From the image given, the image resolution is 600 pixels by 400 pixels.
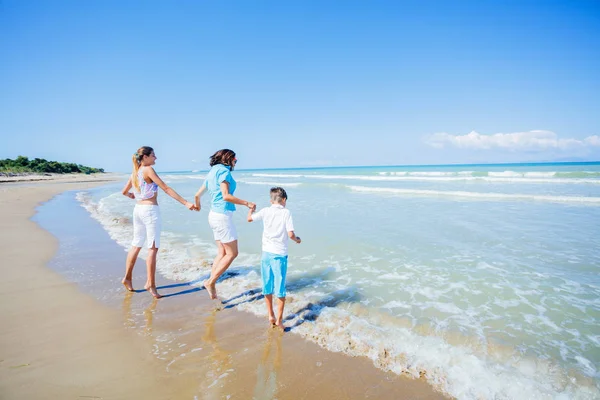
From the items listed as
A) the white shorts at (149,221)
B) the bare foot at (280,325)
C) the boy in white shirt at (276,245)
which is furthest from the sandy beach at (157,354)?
the white shorts at (149,221)

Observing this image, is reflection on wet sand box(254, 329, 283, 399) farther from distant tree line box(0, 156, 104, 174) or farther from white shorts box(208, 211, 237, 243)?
distant tree line box(0, 156, 104, 174)

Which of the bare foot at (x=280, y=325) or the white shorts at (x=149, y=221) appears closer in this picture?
the bare foot at (x=280, y=325)

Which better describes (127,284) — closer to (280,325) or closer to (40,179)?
(280,325)

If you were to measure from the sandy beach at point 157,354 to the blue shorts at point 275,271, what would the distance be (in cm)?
49

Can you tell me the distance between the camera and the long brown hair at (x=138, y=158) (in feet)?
14.1

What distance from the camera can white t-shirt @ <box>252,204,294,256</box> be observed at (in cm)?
353

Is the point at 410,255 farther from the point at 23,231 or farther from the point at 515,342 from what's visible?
the point at 23,231

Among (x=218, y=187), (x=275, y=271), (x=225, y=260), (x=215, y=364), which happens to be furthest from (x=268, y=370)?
(x=218, y=187)

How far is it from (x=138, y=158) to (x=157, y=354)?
2702 millimetres

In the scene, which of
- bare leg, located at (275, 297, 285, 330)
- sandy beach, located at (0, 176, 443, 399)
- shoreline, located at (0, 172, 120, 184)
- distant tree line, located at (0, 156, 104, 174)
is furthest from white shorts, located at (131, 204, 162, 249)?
distant tree line, located at (0, 156, 104, 174)

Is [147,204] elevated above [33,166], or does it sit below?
below

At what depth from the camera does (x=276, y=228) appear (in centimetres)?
354

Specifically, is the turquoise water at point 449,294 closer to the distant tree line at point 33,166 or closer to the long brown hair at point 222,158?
the long brown hair at point 222,158

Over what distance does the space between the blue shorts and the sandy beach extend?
1.62ft
